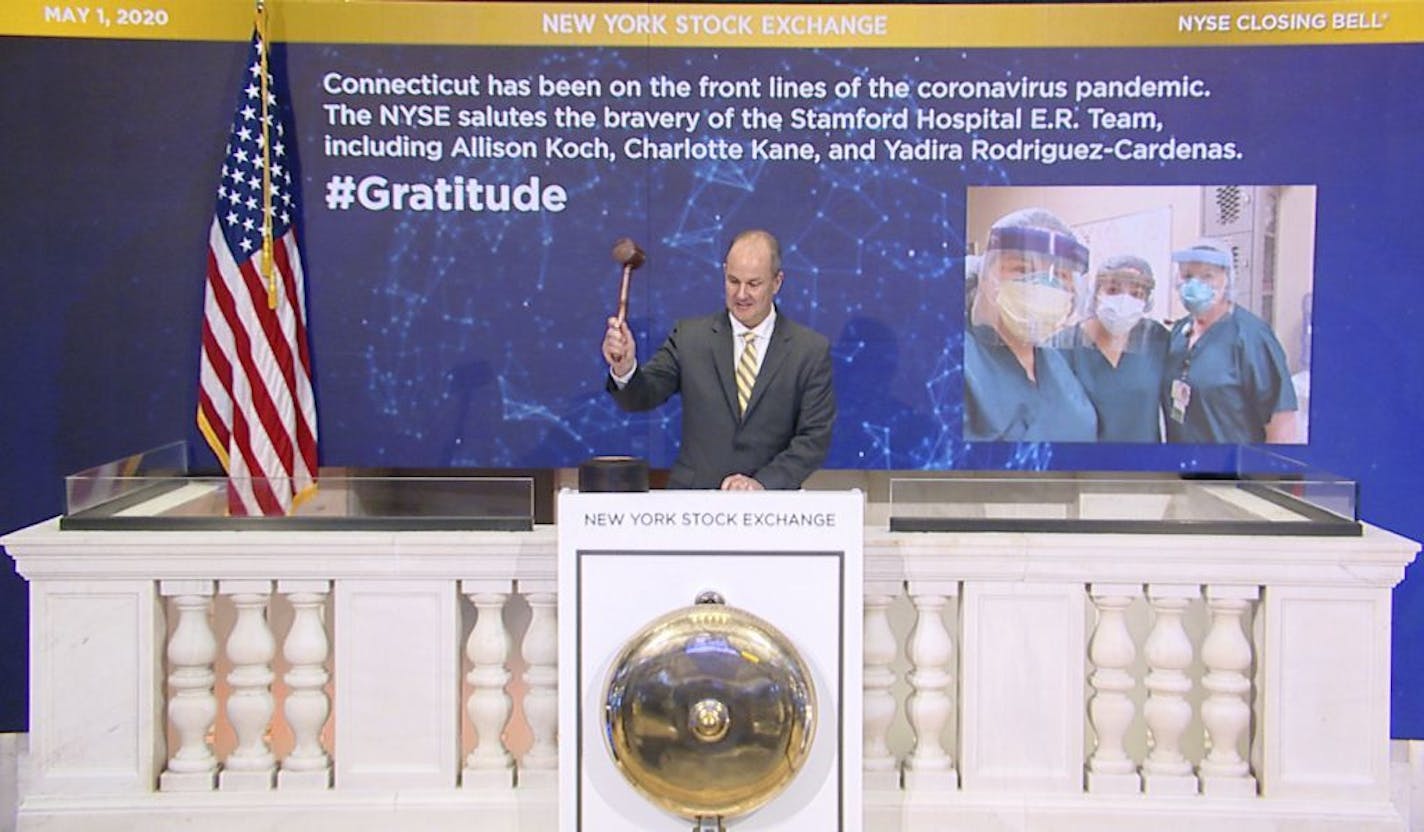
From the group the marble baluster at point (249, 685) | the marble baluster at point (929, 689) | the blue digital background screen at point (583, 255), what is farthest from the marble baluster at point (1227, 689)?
the blue digital background screen at point (583, 255)

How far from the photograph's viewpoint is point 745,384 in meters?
4.02

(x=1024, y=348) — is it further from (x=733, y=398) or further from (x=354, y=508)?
(x=354, y=508)

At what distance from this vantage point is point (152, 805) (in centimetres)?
298

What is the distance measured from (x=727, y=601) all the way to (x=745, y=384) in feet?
5.01

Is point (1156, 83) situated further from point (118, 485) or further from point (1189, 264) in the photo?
point (118, 485)

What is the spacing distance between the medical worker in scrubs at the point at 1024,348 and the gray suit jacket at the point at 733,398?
1.47 meters

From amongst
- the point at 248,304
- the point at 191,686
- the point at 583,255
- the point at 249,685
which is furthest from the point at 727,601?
the point at 248,304

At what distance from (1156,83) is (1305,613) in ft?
9.08

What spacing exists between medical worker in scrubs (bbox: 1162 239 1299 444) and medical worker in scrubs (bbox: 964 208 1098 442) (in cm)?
34

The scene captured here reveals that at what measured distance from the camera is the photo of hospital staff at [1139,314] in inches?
205

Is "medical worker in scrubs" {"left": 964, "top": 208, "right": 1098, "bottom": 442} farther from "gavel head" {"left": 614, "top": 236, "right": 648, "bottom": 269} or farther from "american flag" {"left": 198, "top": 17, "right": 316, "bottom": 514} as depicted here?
"american flag" {"left": 198, "top": 17, "right": 316, "bottom": 514}

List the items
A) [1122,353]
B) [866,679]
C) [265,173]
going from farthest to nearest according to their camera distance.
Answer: [1122,353] → [265,173] → [866,679]

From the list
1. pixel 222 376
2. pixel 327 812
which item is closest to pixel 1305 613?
pixel 327 812

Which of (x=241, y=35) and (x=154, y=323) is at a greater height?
(x=241, y=35)
